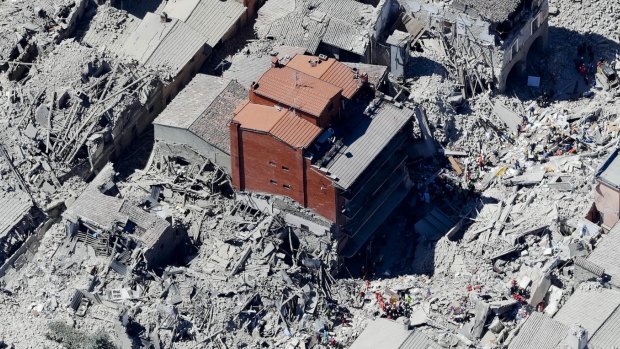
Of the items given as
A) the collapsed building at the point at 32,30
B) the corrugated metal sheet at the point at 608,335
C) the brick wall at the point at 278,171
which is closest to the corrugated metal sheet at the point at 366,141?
the brick wall at the point at 278,171

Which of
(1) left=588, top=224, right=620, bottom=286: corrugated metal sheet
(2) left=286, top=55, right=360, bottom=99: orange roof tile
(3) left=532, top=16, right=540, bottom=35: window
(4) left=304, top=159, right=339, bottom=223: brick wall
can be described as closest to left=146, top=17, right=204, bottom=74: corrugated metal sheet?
(2) left=286, top=55, right=360, bottom=99: orange roof tile

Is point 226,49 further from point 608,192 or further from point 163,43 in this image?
point 608,192

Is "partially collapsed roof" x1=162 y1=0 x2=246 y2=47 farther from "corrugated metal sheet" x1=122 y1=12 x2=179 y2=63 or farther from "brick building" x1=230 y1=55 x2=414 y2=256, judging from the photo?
"brick building" x1=230 y1=55 x2=414 y2=256

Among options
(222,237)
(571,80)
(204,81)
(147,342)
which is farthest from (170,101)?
(571,80)

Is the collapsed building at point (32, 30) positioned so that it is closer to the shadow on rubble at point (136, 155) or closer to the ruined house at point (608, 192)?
the shadow on rubble at point (136, 155)

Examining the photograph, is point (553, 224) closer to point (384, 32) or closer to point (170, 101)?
point (384, 32)

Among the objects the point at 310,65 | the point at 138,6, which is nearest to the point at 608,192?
the point at 310,65
